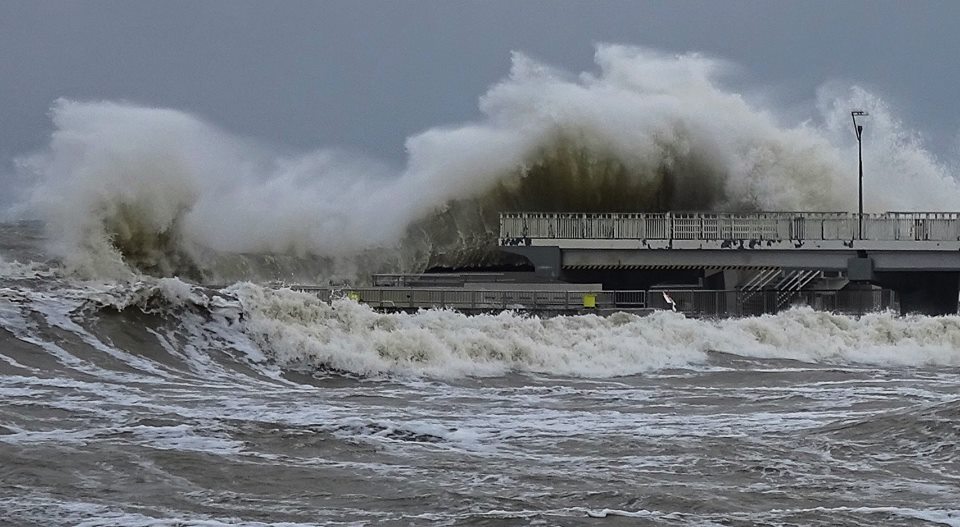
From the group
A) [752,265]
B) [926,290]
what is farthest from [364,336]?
[926,290]

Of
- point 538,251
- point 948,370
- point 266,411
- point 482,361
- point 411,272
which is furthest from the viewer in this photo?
point 411,272

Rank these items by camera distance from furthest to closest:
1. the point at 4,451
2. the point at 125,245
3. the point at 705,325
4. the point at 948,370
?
the point at 125,245 → the point at 705,325 → the point at 948,370 → the point at 4,451

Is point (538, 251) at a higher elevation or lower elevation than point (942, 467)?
higher

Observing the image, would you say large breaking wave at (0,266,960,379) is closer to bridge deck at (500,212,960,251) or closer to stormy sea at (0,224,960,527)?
stormy sea at (0,224,960,527)

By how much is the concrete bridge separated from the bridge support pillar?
0.03 m

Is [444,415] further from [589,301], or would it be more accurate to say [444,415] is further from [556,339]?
[589,301]

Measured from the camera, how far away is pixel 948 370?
2842 centimetres

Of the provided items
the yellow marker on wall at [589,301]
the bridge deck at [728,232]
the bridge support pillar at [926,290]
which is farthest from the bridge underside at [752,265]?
the yellow marker on wall at [589,301]

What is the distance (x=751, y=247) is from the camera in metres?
38.0

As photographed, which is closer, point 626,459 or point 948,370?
point 626,459

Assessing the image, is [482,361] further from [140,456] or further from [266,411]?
[140,456]

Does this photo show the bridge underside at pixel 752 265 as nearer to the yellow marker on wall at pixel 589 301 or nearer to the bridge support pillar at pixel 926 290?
the bridge support pillar at pixel 926 290

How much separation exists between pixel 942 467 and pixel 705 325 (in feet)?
54.5

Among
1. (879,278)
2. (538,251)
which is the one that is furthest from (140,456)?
(879,278)
